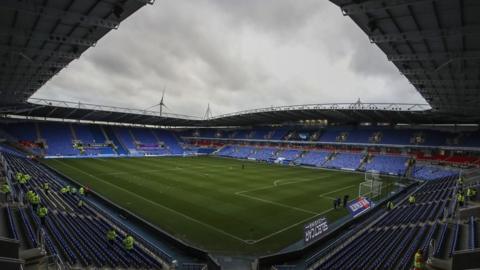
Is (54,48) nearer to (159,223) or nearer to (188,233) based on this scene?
(159,223)

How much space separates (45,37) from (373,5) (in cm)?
1580

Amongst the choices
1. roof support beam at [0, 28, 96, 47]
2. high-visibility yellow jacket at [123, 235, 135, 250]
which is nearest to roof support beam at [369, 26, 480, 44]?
high-visibility yellow jacket at [123, 235, 135, 250]

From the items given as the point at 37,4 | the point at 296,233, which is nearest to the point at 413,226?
the point at 296,233

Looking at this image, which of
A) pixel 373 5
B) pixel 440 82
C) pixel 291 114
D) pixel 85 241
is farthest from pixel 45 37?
pixel 291 114

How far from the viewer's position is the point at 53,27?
1364 cm

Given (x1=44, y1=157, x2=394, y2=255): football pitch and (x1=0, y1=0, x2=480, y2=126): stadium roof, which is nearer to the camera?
(x1=0, y1=0, x2=480, y2=126): stadium roof

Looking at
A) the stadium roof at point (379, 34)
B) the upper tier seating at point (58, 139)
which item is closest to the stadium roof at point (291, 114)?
the upper tier seating at point (58, 139)

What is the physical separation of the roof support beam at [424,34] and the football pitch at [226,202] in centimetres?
1218

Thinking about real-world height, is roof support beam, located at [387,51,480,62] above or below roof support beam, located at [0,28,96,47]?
below

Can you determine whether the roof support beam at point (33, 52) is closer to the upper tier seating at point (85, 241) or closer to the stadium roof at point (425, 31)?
the upper tier seating at point (85, 241)

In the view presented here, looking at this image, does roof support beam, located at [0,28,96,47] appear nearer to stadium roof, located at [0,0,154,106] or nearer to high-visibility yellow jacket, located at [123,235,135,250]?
stadium roof, located at [0,0,154,106]

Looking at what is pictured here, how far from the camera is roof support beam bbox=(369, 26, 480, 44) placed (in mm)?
11141

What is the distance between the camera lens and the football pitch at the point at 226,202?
16891mm

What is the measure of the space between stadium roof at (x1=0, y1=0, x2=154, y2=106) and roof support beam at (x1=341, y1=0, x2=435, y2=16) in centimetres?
762
